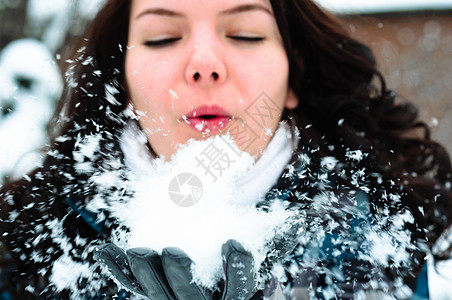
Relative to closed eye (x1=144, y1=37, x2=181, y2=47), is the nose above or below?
below

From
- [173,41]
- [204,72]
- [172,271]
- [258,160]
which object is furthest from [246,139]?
[172,271]

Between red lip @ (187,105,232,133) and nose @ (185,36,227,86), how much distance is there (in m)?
Result: 0.09

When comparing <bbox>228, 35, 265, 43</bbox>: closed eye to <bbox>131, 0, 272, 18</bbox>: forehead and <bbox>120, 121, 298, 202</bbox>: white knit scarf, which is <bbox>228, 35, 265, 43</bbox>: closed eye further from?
<bbox>120, 121, 298, 202</bbox>: white knit scarf

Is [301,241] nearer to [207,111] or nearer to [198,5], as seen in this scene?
[207,111]

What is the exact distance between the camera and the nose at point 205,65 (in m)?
1.43

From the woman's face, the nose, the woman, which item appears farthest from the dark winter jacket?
the nose

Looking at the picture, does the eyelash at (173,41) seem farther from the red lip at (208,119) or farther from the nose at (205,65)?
the red lip at (208,119)

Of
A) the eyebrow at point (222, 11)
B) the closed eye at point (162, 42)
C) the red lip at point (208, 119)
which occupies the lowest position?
the red lip at point (208, 119)

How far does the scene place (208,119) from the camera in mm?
1509

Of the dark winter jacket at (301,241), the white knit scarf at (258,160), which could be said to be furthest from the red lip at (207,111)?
the dark winter jacket at (301,241)

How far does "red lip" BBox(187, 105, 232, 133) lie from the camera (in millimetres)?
1491

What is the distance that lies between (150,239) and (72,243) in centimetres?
66

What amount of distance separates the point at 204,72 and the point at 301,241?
742 millimetres

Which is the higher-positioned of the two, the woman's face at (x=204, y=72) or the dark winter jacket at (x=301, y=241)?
the woman's face at (x=204, y=72)
